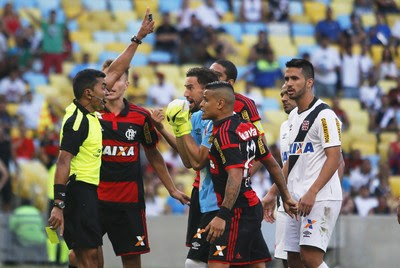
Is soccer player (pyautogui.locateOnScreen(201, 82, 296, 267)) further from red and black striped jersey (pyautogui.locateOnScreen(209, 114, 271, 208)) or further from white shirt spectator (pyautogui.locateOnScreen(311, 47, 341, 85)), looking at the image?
white shirt spectator (pyautogui.locateOnScreen(311, 47, 341, 85))

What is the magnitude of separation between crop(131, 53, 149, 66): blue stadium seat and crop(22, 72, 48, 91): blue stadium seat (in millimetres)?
2128

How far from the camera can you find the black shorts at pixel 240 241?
9797 mm

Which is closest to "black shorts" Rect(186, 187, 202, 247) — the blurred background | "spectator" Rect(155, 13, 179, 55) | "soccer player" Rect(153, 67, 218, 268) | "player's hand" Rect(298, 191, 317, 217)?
"soccer player" Rect(153, 67, 218, 268)

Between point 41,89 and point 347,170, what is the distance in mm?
6225

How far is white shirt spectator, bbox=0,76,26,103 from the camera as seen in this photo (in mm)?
21328

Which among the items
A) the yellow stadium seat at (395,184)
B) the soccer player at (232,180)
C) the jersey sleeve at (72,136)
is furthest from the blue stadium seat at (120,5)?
the soccer player at (232,180)

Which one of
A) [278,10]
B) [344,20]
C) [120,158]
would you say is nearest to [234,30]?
[278,10]

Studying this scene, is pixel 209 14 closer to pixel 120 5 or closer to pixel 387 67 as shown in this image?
pixel 120 5

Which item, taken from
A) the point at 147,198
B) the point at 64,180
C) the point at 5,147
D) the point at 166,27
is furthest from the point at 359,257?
the point at 166,27

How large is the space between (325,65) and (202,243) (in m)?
13.7

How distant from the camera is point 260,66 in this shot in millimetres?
23703

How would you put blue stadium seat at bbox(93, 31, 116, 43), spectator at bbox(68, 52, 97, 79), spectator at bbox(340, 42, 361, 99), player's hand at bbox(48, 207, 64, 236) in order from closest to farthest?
player's hand at bbox(48, 207, 64, 236) → spectator at bbox(68, 52, 97, 79) → spectator at bbox(340, 42, 361, 99) → blue stadium seat at bbox(93, 31, 116, 43)

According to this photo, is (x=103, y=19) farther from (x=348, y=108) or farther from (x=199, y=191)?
(x=199, y=191)

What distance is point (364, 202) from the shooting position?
19406 millimetres
